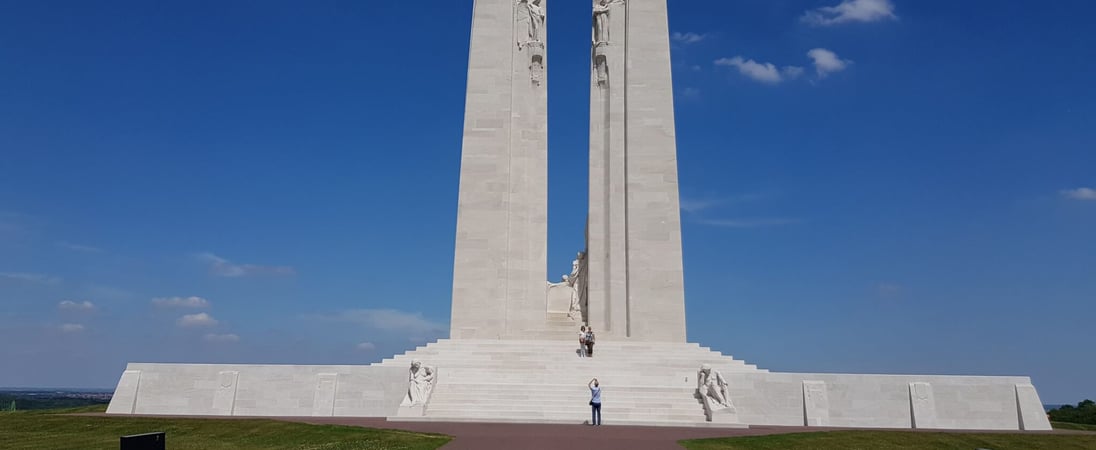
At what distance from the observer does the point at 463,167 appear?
2994cm

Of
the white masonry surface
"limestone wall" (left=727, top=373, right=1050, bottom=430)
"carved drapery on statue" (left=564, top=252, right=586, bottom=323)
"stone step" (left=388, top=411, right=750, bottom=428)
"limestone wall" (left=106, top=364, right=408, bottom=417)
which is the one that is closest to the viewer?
"stone step" (left=388, top=411, right=750, bottom=428)

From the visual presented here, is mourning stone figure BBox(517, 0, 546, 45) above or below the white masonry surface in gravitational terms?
above

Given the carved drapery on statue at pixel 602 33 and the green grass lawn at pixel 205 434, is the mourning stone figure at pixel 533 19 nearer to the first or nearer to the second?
the carved drapery on statue at pixel 602 33

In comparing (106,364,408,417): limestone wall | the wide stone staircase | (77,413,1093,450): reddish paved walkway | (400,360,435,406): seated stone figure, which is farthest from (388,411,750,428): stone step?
(106,364,408,417): limestone wall

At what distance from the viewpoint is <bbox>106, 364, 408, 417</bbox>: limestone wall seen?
21.5 meters

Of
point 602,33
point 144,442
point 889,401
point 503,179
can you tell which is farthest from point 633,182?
point 144,442

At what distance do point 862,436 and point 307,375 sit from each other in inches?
565

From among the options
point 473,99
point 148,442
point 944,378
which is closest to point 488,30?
point 473,99

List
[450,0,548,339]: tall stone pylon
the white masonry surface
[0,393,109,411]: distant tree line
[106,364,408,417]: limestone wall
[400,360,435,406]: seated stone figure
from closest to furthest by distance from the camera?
[400,360,435,406]: seated stone figure → the white masonry surface → [106,364,408,417]: limestone wall → [0,393,109,411]: distant tree line → [450,0,548,339]: tall stone pylon

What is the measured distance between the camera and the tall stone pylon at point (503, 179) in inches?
1135

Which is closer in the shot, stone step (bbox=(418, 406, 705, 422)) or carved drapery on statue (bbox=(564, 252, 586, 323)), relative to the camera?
stone step (bbox=(418, 406, 705, 422))

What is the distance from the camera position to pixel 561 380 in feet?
74.5

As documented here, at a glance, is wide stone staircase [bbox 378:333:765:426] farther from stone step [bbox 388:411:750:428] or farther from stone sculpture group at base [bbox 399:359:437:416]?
stone sculpture group at base [bbox 399:359:437:416]

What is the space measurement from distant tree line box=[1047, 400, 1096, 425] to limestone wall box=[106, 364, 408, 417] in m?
21.2
